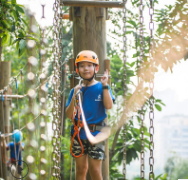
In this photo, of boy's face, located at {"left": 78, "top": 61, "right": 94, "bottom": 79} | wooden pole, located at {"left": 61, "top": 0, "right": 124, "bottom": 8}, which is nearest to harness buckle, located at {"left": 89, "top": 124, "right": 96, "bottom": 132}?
boy's face, located at {"left": 78, "top": 61, "right": 94, "bottom": 79}

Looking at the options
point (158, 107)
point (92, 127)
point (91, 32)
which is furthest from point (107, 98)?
point (158, 107)

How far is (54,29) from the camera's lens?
1.42m

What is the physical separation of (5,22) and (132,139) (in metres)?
2.15

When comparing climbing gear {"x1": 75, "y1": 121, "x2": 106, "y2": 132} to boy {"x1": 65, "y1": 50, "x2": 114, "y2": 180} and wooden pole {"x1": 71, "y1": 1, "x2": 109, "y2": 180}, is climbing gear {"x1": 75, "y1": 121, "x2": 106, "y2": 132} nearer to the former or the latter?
boy {"x1": 65, "y1": 50, "x2": 114, "y2": 180}

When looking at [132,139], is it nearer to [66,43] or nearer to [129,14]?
[129,14]

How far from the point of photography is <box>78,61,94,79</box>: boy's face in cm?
156

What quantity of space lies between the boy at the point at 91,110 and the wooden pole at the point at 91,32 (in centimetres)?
37

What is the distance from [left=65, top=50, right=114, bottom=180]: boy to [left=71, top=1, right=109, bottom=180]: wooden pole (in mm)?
365

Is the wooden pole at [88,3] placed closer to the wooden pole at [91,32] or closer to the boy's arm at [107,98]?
the wooden pole at [91,32]

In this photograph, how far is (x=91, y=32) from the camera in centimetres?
194

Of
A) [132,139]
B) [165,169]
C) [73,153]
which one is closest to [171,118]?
[165,169]

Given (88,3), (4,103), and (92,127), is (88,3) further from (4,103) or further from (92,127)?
(4,103)

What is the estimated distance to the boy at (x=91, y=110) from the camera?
151 cm

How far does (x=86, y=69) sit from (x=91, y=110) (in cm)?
28
